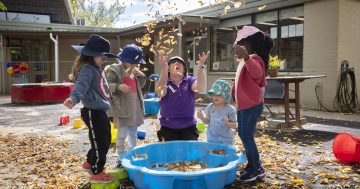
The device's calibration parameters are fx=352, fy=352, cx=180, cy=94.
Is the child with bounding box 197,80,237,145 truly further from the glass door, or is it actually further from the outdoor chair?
the glass door

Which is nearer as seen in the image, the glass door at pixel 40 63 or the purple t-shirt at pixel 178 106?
the purple t-shirt at pixel 178 106

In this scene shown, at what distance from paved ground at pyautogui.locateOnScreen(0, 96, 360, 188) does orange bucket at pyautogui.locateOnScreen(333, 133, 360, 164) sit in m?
0.09

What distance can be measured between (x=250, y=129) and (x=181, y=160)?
0.97 metres

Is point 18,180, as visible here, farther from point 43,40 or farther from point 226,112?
point 43,40

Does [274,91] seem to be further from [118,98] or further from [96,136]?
[96,136]

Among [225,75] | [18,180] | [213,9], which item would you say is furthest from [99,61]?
[213,9]

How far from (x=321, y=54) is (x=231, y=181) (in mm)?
7388

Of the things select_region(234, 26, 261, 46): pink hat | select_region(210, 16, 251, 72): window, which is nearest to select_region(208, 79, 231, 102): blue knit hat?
select_region(234, 26, 261, 46): pink hat

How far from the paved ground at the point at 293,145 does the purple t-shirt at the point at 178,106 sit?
939 millimetres

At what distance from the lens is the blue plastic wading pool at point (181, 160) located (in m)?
2.87

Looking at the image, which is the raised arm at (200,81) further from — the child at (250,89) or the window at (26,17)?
the window at (26,17)

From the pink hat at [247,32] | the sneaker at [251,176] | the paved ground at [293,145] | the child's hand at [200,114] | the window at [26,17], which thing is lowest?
the paved ground at [293,145]

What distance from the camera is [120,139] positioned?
4.05 meters

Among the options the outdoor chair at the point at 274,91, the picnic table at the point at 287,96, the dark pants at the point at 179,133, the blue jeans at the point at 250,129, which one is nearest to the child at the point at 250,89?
the blue jeans at the point at 250,129
